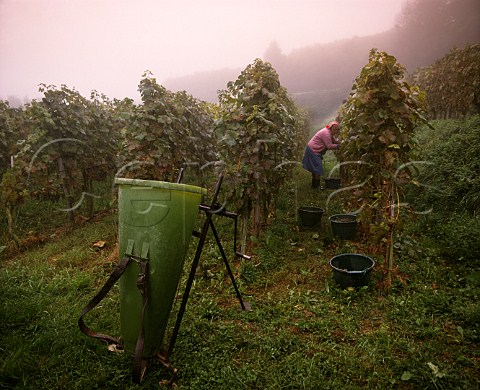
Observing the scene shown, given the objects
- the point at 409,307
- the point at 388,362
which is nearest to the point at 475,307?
the point at 409,307

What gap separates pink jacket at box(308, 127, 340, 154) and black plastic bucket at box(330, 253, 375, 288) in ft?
13.2

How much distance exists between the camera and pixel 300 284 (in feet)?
12.1

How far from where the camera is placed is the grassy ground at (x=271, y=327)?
7.28 ft

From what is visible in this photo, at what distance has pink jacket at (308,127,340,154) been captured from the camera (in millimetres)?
7238

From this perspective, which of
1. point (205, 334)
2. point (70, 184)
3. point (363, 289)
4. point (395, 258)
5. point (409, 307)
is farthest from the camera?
point (70, 184)

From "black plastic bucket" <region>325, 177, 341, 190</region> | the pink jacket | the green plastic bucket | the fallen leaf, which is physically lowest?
the fallen leaf

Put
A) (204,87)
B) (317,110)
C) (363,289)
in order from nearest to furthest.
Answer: (363,289) < (317,110) < (204,87)

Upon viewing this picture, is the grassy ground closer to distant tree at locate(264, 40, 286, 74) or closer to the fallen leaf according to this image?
the fallen leaf

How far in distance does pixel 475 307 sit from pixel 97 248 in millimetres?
4933

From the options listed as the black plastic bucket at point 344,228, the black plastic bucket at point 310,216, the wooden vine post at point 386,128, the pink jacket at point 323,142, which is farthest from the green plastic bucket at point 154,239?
the pink jacket at point 323,142

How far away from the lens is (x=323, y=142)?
7.36 metres

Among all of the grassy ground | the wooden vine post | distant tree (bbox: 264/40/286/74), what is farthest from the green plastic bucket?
distant tree (bbox: 264/40/286/74)

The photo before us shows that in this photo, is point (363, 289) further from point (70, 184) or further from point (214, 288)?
point (70, 184)

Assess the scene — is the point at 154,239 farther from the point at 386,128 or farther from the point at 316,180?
the point at 316,180
